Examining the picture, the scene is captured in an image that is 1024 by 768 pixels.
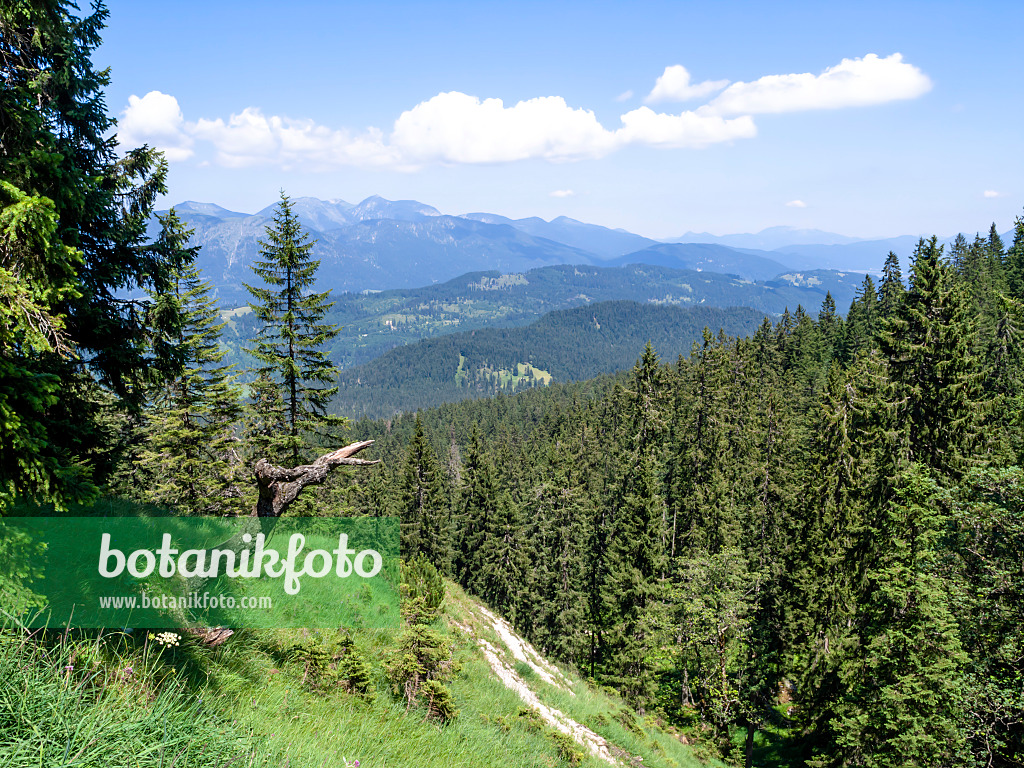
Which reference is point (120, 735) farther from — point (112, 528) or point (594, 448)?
point (594, 448)

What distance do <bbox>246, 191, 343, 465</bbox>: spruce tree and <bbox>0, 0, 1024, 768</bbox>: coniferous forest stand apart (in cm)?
11

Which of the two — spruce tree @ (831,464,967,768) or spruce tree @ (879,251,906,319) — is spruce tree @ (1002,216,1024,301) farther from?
Result: spruce tree @ (831,464,967,768)

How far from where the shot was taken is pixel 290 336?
59.4ft

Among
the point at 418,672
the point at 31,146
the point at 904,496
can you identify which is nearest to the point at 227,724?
the point at 418,672

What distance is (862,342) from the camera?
57125 millimetres

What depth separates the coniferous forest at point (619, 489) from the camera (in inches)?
238

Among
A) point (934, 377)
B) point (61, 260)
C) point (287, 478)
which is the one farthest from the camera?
point (934, 377)

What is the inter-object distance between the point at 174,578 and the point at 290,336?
1292 centimetres

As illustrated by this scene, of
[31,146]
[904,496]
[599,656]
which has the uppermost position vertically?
[31,146]

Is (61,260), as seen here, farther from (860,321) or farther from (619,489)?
(860,321)

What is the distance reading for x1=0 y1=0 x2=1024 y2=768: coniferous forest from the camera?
6047mm

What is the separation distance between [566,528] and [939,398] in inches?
1008

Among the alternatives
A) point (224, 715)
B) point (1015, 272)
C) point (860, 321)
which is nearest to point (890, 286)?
point (860, 321)

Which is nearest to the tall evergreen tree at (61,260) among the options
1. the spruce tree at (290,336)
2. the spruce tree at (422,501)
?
the spruce tree at (290,336)
